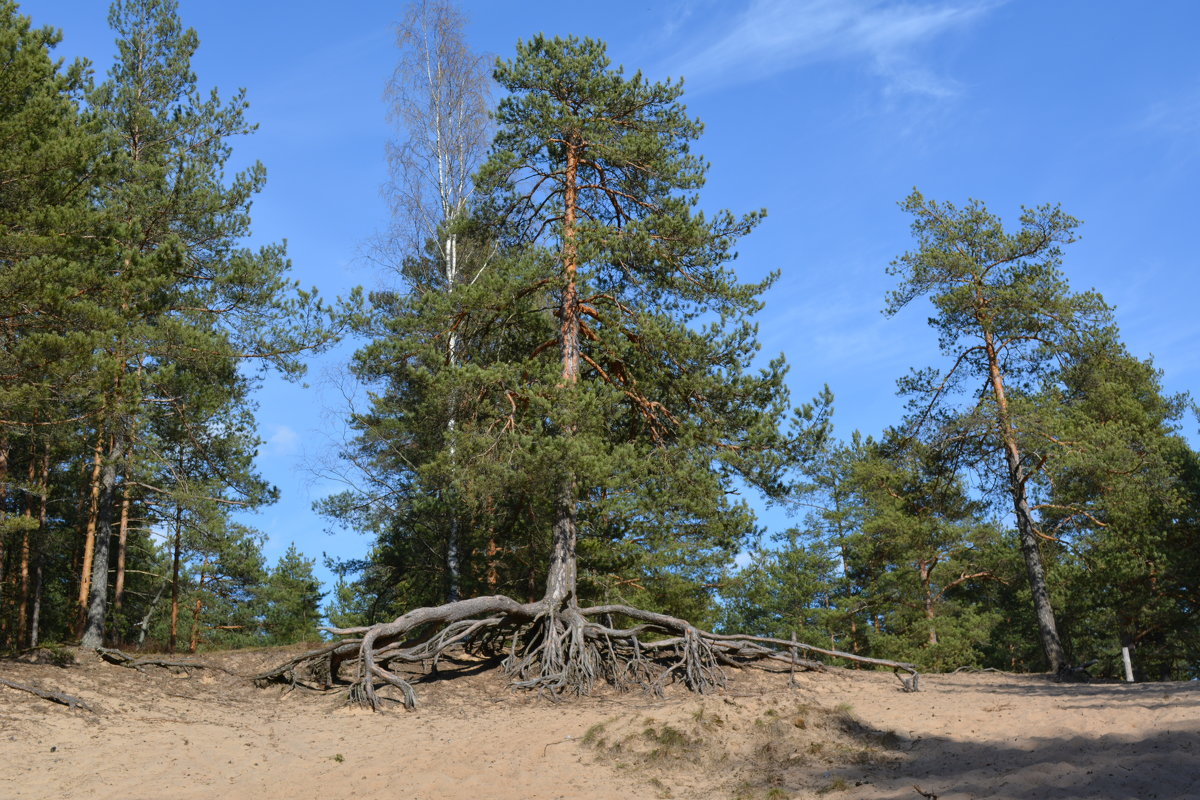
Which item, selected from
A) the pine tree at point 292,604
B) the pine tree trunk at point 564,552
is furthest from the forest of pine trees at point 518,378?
the pine tree at point 292,604

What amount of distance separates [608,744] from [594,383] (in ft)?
20.9

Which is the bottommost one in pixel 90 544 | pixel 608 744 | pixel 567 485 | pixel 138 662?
pixel 608 744

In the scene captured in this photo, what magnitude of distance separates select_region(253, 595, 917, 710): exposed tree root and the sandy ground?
21.6 inches

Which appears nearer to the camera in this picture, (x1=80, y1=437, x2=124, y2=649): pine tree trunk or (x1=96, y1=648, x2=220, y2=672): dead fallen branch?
(x1=96, y1=648, x2=220, y2=672): dead fallen branch

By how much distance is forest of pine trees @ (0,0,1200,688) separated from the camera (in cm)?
1380

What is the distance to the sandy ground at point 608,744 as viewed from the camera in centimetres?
874

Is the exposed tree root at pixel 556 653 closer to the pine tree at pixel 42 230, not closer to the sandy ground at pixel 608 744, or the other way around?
the sandy ground at pixel 608 744

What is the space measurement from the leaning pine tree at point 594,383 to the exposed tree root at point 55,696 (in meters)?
3.04

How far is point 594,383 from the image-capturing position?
1535 centimetres

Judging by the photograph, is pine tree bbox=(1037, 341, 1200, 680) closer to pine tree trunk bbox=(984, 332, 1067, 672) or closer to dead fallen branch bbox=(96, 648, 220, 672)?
pine tree trunk bbox=(984, 332, 1067, 672)

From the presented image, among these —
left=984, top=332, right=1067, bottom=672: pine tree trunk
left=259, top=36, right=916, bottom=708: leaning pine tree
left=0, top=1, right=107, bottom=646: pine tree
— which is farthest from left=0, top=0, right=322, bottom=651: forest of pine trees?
left=984, top=332, right=1067, bottom=672: pine tree trunk

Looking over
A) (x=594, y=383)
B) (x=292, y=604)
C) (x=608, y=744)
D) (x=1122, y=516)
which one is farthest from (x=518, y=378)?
(x=292, y=604)

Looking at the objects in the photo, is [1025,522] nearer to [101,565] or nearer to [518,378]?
[518,378]

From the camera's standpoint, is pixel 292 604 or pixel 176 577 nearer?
pixel 176 577
